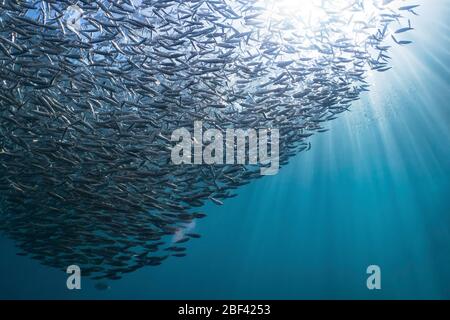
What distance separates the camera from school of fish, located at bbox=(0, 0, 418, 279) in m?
7.11

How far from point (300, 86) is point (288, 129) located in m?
1.23

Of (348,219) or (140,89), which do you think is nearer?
(140,89)

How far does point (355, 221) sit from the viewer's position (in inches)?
2062

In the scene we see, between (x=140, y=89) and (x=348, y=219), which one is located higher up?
(x=348, y=219)

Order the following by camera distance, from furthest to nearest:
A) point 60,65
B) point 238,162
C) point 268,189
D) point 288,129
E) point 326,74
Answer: point 268,189
point 238,162
point 288,129
point 326,74
point 60,65

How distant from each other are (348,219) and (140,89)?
1933 inches

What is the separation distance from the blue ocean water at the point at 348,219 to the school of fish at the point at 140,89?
9.89 m

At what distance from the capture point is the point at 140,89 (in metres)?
7.59

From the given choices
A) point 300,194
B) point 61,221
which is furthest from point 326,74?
point 300,194

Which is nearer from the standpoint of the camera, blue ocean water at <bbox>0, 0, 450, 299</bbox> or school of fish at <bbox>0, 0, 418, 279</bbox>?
school of fish at <bbox>0, 0, 418, 279</bbox>

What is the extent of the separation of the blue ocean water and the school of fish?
9887 mm

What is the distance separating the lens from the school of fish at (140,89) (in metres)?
7.11

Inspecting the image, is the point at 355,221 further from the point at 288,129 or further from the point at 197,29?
the point at 197,29

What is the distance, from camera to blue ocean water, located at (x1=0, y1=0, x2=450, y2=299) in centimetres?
2402
